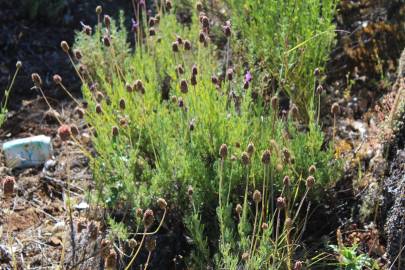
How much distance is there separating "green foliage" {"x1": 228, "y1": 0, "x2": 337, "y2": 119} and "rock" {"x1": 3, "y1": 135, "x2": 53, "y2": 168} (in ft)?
4.11

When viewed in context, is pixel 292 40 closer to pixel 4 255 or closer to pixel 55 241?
pixel 55 241

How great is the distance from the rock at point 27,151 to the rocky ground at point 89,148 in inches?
2.2

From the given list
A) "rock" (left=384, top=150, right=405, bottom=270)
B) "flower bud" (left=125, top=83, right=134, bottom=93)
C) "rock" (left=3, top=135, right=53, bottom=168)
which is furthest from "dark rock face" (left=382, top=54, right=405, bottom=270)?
"rock" (left=3, top=135, right=53, bottom=168)

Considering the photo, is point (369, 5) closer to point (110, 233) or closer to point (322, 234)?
point (322, 234)

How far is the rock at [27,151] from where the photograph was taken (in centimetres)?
376

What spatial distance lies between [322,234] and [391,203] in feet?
1.18

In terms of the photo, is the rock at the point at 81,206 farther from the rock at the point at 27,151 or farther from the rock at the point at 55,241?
the rock at the point at 27,151

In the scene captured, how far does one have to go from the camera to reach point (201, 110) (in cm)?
311

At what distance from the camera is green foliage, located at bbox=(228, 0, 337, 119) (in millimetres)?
3492

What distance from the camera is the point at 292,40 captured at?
3645mm

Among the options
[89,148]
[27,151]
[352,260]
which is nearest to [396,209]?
[352,260]

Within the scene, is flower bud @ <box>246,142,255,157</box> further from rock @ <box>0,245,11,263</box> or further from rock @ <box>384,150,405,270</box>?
rock @ <box>0,245,11,263</box>

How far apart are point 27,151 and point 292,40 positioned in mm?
1590

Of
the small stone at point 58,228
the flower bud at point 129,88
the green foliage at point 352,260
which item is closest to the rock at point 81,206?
the small stone at point 58,228
